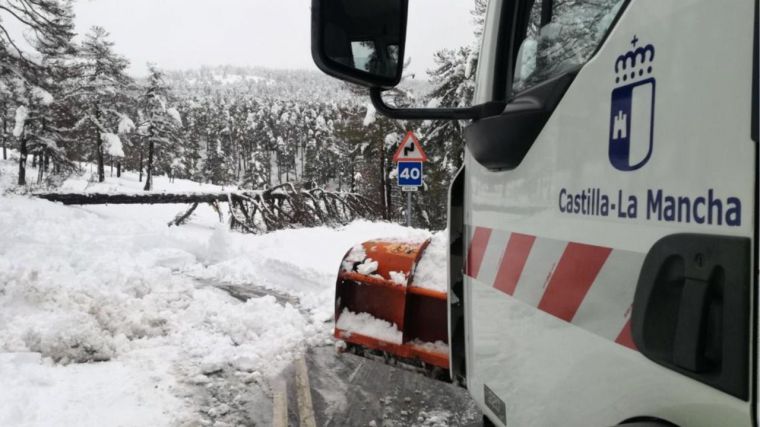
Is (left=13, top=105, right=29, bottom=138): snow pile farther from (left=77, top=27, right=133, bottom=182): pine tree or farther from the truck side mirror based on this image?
the truck side mirror

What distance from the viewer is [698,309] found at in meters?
0.97

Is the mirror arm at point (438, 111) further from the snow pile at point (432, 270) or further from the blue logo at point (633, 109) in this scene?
the snow pile at point (432, 270)

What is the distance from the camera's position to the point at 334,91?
177250 millimetres

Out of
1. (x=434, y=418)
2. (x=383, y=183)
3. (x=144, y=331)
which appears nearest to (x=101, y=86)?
(x=383, y=183)

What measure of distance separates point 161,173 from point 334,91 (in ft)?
358

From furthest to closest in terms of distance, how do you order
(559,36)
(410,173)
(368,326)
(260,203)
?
(260,203) < (410,173) < (368,326) < (559,36)

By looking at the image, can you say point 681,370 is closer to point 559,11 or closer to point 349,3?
point 559,11

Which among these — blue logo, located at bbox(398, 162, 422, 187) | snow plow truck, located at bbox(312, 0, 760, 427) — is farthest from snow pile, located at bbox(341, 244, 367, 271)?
blue logo, located at bbox(398, 162, 422, 187)

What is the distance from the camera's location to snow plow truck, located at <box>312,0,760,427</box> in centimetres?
91

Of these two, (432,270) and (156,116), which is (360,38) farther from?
(156,116)

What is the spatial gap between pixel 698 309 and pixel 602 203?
33 cm

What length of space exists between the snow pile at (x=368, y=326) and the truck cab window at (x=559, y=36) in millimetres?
1758

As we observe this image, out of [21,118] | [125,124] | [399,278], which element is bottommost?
[399,278]

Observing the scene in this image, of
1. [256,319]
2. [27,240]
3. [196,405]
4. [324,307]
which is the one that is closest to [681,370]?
[196,405]
